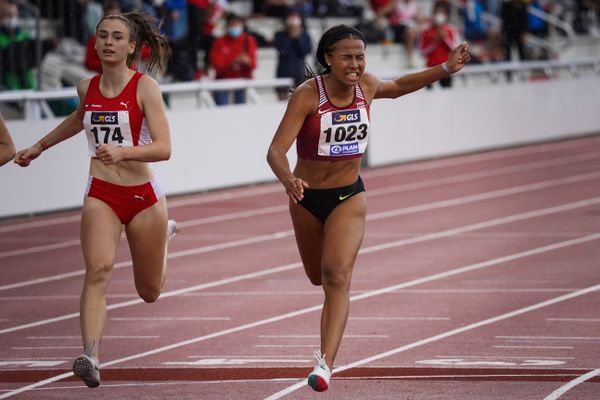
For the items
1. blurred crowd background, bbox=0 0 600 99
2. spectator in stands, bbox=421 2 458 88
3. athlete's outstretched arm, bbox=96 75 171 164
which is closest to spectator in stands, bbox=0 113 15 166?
athlete's outstretched arm, bbox=96 75 171 164

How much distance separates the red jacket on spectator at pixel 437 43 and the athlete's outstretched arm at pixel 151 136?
18.5 meters

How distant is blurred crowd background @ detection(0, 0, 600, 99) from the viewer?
21.3 meters

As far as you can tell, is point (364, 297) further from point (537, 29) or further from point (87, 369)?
point (537, 29)

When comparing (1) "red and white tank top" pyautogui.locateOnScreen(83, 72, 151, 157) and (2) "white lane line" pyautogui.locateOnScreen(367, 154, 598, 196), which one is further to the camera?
(2) "white lane line" pyautogui.locateOnScreen(367, 154, 598, 196)

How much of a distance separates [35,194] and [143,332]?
851cm

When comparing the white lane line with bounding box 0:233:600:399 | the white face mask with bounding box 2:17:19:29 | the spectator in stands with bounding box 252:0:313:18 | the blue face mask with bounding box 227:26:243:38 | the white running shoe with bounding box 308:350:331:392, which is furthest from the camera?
the spectator in stands with bounding box 252:0:313:18

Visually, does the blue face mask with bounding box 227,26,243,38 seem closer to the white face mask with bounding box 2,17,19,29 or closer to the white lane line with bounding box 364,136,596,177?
the white lane line with bounding box 364,136,596,177

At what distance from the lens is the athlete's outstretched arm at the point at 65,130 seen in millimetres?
8906

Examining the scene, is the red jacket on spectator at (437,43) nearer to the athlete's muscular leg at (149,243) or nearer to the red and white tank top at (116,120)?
the athlete's muscular leg at (149,243)

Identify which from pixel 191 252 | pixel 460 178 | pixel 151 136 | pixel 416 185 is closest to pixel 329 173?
pixel 151 136

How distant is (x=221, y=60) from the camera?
23672 mm

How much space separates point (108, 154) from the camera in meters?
8.09

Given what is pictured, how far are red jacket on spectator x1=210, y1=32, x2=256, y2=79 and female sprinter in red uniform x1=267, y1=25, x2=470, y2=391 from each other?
14.7 meters

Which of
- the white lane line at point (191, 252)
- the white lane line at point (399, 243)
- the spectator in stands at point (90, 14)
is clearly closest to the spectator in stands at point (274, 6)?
the spectator in stands at point (90, 14)
